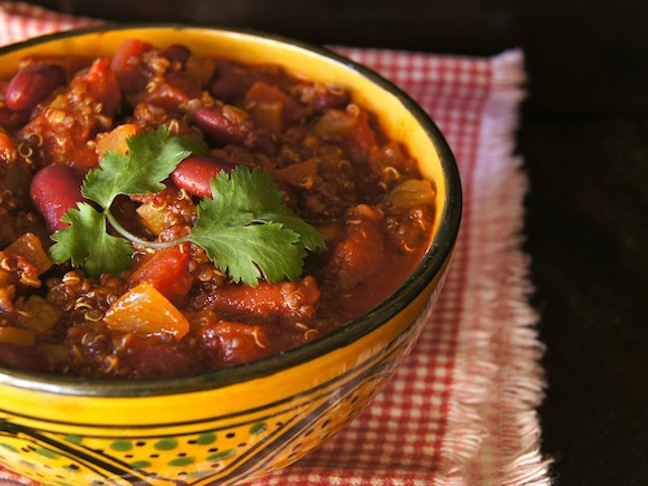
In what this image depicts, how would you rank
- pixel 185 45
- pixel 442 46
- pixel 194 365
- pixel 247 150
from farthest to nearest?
pixel 442 46
pixel 185 45
pixel 247 150
pixel 194 365

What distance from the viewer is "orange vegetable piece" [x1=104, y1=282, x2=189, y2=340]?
1.70 m

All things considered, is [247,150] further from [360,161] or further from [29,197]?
[29,197]

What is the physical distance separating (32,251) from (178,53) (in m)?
0.78

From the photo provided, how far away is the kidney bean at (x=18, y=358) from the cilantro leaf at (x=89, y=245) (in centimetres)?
24

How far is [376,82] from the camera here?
2.35 m

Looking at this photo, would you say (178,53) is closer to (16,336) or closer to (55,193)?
(55,193)

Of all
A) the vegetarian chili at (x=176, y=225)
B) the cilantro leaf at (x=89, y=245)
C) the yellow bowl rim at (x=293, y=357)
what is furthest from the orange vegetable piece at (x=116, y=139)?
the yellow bowl rim at (x=293, y=357)

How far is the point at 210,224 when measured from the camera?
71.8 inches

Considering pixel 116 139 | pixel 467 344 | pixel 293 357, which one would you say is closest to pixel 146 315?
pixel 293 357

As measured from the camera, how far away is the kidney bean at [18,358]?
1.55 metres

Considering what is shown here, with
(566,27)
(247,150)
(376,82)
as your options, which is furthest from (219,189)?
(566,27)

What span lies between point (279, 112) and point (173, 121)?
1.11ft

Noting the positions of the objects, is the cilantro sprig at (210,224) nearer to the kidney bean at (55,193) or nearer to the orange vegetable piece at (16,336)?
the kidney bean at (55,193)

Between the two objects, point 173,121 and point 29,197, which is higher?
point 173,121
